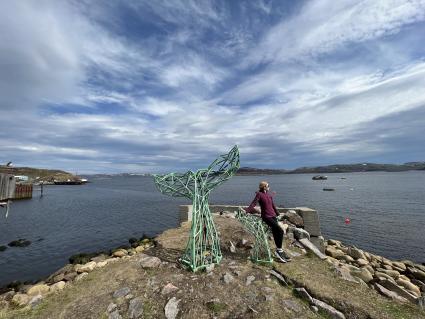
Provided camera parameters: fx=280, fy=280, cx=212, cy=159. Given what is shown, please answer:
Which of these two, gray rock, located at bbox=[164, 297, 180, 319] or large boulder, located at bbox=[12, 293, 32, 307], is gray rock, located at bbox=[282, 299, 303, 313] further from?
large boulder, located at bbox=[12, 293, 32, 307]

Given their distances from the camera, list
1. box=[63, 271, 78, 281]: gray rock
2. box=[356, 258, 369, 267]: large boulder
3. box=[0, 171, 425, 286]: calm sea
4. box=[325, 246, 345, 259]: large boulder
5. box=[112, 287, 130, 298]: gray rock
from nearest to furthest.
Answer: box=[112, 287, 130, 298]: gray rock < box=[63, 271, 78, 281]: gray rock < box=[356, 258, 369, 267]: large boulder < box=[325, 246, 345, 259]: large boulder < box=[0, 171, 425, 286]: calm sea

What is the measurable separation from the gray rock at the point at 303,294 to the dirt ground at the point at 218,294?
0.13 metres

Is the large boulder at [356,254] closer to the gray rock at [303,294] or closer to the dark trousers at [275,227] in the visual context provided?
the dark trousers at [275,227]

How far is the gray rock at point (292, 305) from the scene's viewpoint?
6309mm

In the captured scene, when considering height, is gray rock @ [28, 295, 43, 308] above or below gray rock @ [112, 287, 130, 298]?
below

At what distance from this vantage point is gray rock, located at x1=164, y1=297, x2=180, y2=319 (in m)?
6.24

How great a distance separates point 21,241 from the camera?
23.0m

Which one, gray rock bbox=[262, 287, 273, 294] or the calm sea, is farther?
the calm sea

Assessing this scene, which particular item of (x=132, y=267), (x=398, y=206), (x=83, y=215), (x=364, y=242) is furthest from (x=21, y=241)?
(x=398, y=206)

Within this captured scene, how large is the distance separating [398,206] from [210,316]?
41.2 meters

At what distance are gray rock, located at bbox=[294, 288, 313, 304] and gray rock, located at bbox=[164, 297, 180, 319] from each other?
116 inches

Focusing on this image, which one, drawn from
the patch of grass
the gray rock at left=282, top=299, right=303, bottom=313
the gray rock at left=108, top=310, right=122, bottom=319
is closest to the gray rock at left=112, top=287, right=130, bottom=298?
the gray rock at left=108, top=310, right=122, bottom=319

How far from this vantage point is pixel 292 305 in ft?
21.1

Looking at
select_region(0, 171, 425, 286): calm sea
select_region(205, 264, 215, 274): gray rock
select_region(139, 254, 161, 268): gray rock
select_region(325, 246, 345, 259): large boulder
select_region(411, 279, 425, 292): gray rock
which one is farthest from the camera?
select_region(0, 171, 425, 286): calm sea
